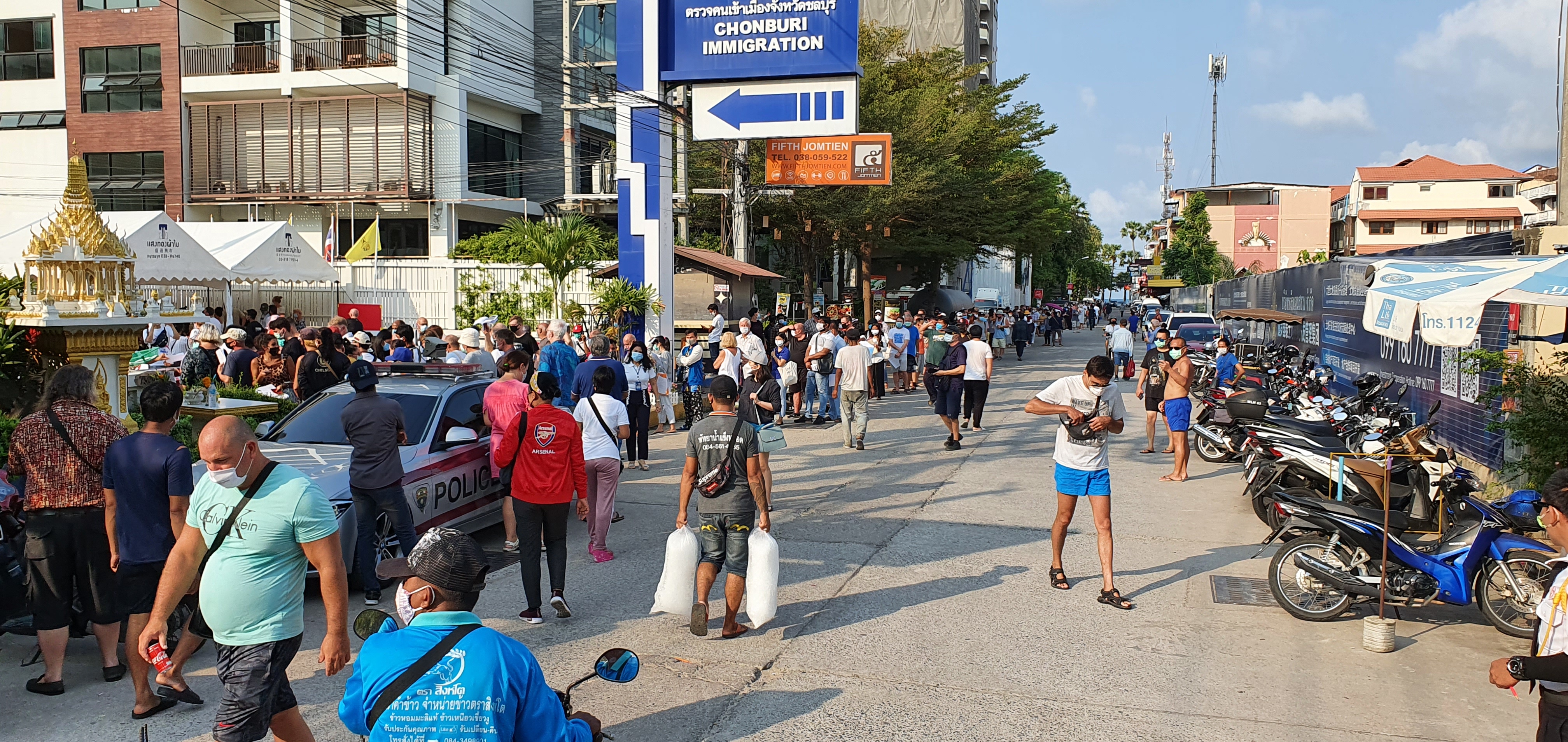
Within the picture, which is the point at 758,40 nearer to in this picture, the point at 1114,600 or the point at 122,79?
the point at 1114,600

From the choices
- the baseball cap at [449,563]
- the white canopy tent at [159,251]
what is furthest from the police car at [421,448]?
the white canopy tent at [159,251]

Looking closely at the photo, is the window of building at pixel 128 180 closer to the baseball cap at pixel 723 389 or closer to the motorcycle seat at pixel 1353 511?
the baseball cap at pixel 723 389

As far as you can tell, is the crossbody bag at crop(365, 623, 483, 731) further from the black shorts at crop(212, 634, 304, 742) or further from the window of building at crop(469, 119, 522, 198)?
the window of building at crop(469, 119, 522, 198)

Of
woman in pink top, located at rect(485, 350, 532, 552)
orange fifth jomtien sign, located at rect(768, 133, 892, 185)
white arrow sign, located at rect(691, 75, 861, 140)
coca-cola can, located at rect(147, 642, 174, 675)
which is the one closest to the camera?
coca-cola can, located at rect(147, 642, 174, 675)

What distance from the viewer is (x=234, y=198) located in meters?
33.2

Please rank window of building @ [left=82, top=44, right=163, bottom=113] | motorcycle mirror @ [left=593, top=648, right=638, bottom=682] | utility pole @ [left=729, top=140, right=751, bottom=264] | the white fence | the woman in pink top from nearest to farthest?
motorcycle mirror @ [left=593, top=648, right=638, bottom=682] → the woman in pink top → utility pole @ [left=729, top=140, right=751, bottom=264] → the white fence → window of building @ [left=82, top=44, right=163, bottom=113]

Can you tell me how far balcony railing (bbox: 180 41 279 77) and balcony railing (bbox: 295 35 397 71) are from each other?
106 cm

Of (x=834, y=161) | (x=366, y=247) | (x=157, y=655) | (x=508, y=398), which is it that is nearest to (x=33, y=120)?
(x=366, y=247)

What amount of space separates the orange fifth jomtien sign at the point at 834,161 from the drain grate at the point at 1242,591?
53.3 feet

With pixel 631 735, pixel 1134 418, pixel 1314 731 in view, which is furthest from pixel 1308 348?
pixel 631 735

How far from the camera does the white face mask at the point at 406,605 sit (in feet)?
9.54

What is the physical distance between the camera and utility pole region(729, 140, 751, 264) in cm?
2458

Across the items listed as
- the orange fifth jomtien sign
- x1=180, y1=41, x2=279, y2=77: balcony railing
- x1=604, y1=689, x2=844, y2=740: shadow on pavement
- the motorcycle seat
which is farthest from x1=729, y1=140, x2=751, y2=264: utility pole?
x1=604, y1=689, x2=844, y2=740: shadow on pavement

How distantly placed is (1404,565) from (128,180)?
124 ft
